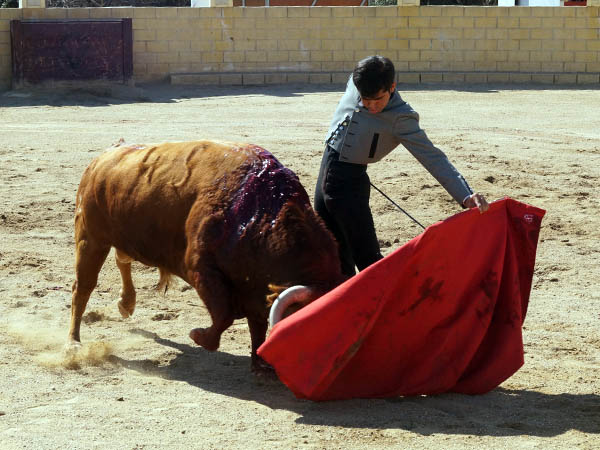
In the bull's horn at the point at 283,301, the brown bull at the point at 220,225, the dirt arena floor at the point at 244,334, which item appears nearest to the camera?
the dirt arena floor at the point at 244,334

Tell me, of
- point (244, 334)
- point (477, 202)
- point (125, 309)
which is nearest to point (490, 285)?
point (477, 202)

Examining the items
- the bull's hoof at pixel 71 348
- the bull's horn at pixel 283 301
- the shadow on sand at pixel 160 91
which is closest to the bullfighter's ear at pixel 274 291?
the bull's horn at pixel 283 301

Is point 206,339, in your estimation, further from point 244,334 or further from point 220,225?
point 244,334

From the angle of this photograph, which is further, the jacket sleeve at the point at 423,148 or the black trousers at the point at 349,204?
the black trousers at the point at 349,204

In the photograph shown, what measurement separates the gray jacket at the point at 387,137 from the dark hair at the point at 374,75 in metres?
0.23

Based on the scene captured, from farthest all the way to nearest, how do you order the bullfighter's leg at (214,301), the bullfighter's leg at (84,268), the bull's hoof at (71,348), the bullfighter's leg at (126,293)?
the bullfighter's leg at (126,293), the bullfighter's leg at (84,268), the bull's hoof at (71,348), the bullfighter's leg at (214,301)

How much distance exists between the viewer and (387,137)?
15.9 feet

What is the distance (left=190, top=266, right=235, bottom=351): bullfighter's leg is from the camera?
482 centimetres

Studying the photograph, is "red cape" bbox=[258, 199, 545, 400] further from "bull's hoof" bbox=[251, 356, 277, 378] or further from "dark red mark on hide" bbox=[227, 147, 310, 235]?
"dark red mark on hide" bbox=[227, 147, 310, 235]

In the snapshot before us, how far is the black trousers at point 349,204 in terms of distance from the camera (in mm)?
4996

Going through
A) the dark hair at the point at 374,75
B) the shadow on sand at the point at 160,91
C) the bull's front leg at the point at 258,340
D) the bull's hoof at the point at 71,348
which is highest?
the dark hair at the point at 374,75

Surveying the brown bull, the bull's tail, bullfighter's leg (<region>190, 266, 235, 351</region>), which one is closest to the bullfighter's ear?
the brown bull

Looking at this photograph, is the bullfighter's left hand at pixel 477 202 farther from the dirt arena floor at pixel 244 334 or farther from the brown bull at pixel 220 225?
the dirt arena floor at pixel 244 334

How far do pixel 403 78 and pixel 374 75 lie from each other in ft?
45.9
